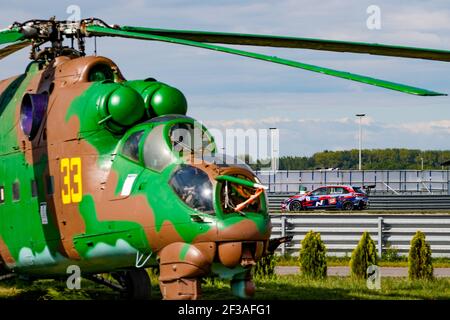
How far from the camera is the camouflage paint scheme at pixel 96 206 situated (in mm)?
11516

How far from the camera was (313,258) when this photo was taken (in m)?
21.6

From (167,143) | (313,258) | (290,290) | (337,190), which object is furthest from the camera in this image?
(337,190)

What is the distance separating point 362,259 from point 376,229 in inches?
214

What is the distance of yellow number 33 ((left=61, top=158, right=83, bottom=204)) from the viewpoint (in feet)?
43.0

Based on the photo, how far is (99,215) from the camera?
12.7 meters

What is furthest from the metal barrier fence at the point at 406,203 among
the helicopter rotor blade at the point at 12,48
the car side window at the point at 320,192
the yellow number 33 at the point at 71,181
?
the yellow number 33 at the point at 71,181

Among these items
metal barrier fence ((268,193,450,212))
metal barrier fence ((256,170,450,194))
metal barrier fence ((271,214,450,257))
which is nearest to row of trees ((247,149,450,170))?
metal barrier fence ((256,170,450,194))

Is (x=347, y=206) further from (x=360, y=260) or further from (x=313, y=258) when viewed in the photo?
(x=360, y=260)

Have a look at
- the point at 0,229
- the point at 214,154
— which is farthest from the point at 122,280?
the point at 214,154

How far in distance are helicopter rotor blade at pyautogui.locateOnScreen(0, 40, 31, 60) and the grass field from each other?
15.4ft

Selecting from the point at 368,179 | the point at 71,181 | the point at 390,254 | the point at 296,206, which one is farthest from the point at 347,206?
the point at 71,181

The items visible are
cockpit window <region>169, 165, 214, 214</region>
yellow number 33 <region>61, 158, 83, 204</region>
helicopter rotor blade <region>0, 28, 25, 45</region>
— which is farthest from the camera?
helicopter rotor blade <region>0, 28, 25, 45</region>

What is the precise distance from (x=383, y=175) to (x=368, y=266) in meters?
53.8

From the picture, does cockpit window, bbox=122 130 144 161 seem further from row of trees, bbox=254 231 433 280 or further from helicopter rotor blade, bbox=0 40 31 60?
row of trees, bbox=254 231 433 280
